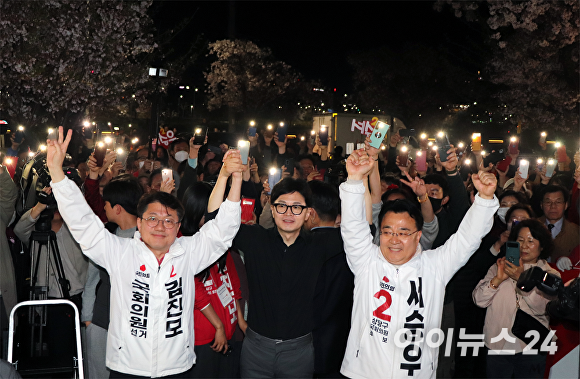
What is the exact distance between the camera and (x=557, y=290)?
11.5 ft

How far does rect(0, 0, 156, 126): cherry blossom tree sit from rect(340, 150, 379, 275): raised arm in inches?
425

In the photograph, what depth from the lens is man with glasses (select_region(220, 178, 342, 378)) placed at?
4090mm

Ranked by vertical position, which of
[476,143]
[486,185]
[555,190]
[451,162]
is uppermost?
[476,143]

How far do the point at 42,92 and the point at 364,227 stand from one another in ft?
41.7

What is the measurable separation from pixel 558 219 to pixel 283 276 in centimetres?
374

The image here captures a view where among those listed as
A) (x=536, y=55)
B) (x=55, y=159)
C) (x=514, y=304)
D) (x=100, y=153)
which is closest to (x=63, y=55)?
(x=100, y=153)

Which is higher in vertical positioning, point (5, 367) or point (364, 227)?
point (364, 227)

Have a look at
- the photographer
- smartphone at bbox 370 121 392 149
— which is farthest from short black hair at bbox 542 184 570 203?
the photographer

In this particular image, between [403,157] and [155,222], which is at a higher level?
[403,157]

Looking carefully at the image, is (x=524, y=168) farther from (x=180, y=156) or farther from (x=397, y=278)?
(x=180, y=156)

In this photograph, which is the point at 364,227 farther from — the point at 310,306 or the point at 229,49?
the point at 229,49

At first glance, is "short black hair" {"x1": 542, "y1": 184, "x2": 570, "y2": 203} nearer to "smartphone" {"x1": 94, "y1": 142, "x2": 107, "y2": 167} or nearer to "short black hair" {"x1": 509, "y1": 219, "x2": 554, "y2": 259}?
"short black hair" {"x1": 509, "y1": 219, "x2": 554, "y2": 259}

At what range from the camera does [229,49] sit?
3628 centimetres

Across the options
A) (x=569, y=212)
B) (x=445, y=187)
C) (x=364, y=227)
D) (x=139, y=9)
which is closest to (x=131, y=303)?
(x=364, y=227)
